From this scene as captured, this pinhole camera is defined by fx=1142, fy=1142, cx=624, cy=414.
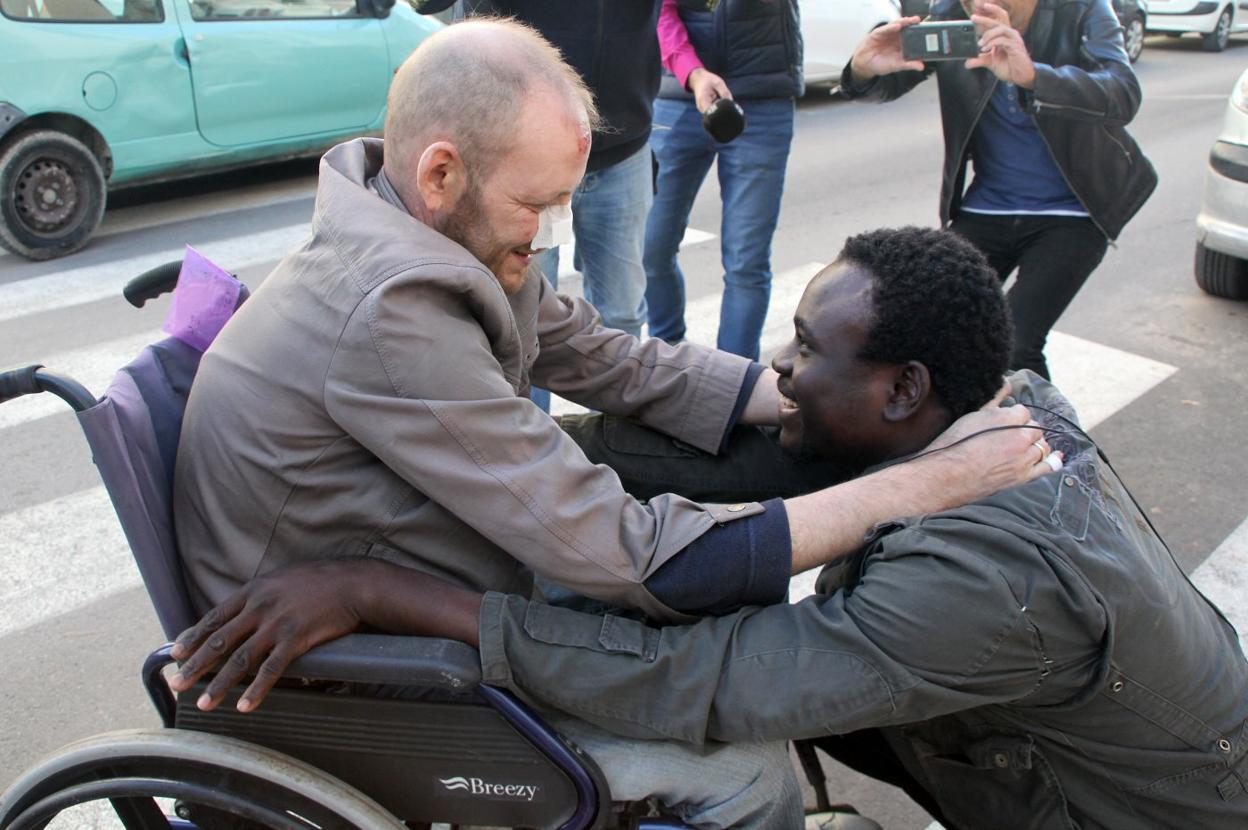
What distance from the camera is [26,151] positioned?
594 centimetres

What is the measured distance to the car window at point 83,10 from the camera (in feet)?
19.5

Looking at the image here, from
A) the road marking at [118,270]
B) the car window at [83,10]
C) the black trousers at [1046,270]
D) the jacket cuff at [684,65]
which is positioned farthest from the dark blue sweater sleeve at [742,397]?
the car window at [83,10]

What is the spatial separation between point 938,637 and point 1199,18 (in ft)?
53.1

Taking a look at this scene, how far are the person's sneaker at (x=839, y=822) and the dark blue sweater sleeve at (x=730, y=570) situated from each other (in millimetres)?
745

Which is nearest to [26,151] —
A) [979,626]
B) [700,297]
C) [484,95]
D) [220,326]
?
[700,297]

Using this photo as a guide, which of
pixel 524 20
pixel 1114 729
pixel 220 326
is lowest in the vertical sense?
pixel 1114 729

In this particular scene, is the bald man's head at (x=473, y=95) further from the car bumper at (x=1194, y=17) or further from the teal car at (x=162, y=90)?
the car bumper at (x=1194, y=17)

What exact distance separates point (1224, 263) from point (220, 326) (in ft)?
17.0

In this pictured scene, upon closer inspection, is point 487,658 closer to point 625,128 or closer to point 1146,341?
point 625,128

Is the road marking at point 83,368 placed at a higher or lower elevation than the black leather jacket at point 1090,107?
lower

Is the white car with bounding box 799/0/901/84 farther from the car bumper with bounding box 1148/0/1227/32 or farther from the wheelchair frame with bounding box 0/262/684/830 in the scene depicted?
the wheelchair frame with bounding box 0/262/684/830

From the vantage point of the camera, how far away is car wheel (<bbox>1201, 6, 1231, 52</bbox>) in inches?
599

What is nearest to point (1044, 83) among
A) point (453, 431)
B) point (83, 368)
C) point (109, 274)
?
point (453, 431)

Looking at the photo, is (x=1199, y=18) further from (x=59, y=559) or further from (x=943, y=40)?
(x=59, y=559)
